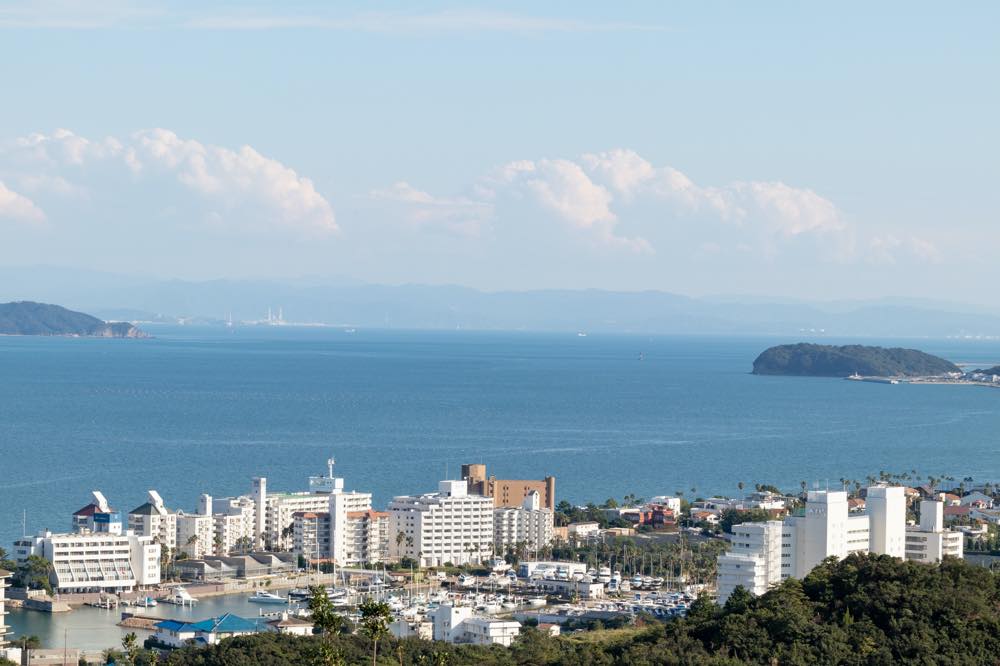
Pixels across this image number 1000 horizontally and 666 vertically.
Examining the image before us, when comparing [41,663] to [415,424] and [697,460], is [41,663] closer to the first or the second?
[697,460]

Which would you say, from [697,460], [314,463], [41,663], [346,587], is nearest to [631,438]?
[697,460]

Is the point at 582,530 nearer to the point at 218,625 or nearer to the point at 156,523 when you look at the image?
the point at 156,523

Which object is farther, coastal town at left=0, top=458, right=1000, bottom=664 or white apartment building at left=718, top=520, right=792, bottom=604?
coastal town at left=0, top=458, right=1000, bottom=664

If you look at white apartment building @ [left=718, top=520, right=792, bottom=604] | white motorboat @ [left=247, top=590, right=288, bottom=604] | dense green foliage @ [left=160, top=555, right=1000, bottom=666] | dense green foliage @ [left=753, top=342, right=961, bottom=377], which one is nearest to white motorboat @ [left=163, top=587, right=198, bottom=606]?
white motorboat @ [left=247, top=590, right=288, bottom=604]

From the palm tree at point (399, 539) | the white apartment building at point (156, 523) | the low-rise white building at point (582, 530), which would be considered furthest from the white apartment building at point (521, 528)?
the white apartment building at point (156, 523)

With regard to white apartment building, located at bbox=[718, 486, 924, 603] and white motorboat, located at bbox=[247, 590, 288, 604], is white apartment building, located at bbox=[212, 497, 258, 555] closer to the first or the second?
white motorboat, located at bbox=[247, 590, 288, 604]

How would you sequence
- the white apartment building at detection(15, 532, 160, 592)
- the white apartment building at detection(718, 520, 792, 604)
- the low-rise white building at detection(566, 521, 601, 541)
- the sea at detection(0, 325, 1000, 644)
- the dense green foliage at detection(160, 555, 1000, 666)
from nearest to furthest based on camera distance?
the dense green foliage at detection(160, 555, 1000, 666), the white apartment building at detection(718, 520, 792, 604), the white apartment building at detection(15, 532, 160, 592), the low-rise white building at detection(566, 521, 601, 541), the sea at detection(0, 325, 1000, 644)

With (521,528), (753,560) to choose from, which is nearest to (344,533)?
(521,528)
